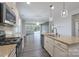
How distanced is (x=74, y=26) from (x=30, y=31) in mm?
15721

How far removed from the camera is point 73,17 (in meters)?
6.82

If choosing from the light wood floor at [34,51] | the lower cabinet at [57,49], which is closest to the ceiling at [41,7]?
the lower cabinet at [57,49]

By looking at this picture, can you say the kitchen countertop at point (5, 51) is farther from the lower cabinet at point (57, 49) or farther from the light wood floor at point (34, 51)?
the light wood floor at point (34, 51)

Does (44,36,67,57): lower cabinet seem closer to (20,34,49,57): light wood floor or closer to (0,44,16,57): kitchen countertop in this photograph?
(20,34,49,57): light wood floor

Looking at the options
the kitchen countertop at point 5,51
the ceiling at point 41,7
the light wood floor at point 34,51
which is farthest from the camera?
the ceiling at point 41,7

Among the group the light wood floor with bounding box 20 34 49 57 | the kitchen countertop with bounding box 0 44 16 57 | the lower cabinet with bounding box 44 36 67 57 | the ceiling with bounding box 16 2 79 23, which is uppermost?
the ceiling with bounding box 16 2 79 23

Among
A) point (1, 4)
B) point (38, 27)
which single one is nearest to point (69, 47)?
point (1, 4)

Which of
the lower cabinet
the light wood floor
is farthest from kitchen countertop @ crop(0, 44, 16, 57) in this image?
the light wood floor

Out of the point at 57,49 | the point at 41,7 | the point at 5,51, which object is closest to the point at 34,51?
the point at 57,49

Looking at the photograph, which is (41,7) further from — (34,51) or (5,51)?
(5,51)

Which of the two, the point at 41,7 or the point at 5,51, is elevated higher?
the point at 41,7

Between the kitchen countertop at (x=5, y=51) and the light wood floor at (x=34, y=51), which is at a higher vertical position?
the kitchen countertop at (x=5, y=51)

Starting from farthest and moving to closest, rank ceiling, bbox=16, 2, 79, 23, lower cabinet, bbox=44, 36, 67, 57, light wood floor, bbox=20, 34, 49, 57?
ceiling, bbox=16, 2, 79, 23 < light wood floor, bbox=20, 34, 49, 57 < lower cabinet, bbox=44, 36, 67, 57

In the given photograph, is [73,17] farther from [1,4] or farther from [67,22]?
[1,4]
